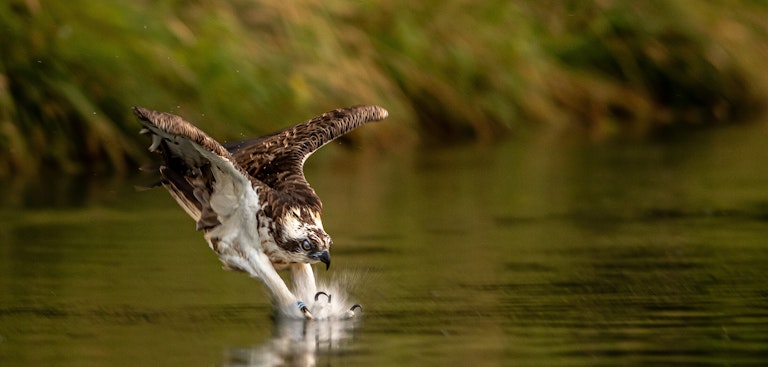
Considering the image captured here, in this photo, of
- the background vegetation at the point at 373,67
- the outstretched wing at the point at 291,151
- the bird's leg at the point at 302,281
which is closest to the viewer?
the bird's leg at the point at 302,281

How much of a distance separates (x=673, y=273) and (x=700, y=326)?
1964mm

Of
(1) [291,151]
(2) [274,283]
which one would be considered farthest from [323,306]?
(1) [291,151]

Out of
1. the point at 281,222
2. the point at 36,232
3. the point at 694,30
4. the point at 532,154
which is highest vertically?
the point at 694,30

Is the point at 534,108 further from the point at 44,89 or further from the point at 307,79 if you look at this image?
the point at 44,89

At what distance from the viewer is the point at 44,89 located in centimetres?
1641

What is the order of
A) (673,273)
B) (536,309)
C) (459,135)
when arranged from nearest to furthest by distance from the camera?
1. (536,309)
2. (673,273)
3. (459,135)

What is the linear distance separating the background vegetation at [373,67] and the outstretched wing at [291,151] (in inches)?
220

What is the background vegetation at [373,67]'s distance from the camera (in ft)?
54.1

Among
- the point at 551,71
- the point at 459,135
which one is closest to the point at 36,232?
the point at 459,135

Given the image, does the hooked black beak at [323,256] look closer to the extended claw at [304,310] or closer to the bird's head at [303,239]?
the bird's head at [303,239]

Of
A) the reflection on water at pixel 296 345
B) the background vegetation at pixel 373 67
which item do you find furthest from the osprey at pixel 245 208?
the background vegetation at pixel 373 67

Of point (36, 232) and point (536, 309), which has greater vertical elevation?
point (36, 232)

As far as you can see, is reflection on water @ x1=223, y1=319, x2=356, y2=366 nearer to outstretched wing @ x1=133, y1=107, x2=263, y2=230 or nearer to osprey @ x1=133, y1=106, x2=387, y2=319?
osprey @ x1=133, y1=106, x2=387, y2=319

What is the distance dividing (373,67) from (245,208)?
1142 centimetres
